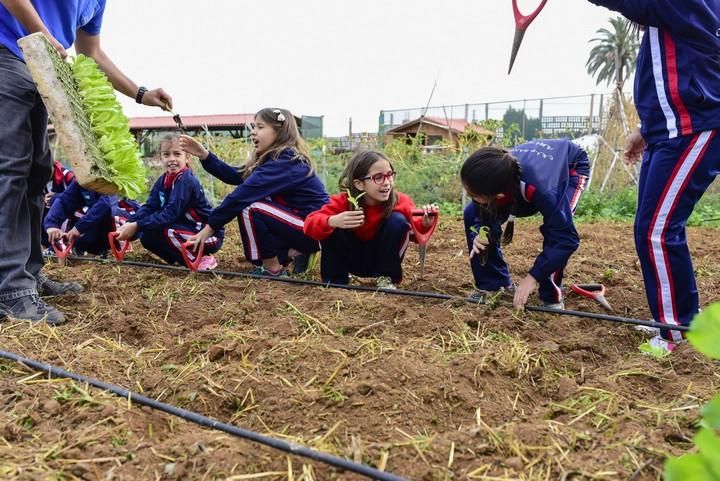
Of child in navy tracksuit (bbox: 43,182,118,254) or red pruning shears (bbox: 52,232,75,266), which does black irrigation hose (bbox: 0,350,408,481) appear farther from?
child in navy tracksuit (bbox: 43,182,118,254)

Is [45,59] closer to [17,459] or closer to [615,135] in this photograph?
[17,459]

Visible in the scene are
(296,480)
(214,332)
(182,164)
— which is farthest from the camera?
(182,164)

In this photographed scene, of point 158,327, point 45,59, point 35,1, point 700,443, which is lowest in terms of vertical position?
point 158,327

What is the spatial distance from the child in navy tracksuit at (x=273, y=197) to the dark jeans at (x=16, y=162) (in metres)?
1.03

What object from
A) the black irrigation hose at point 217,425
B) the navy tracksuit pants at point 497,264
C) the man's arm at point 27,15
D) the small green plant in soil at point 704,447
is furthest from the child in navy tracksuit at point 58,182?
the small green plant in soil at point 704,447

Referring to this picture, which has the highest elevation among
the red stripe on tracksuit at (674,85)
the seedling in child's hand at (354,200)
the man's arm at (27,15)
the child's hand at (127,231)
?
the man's arm at (27,15)

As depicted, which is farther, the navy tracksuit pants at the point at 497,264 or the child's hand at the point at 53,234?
the child's hand at the point at 53,234

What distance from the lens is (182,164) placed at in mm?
4148

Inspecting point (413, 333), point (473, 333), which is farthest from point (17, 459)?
point (473, 333)

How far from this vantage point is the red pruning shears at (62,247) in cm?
415

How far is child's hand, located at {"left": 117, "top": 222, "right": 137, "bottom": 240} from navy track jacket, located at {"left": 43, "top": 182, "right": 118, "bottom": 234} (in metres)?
0.68

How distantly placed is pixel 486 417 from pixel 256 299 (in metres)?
1.65

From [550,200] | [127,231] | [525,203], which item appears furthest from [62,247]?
[550,200]

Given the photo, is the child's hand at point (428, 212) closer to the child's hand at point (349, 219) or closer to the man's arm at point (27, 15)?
the child's hand at point (349, 219)
